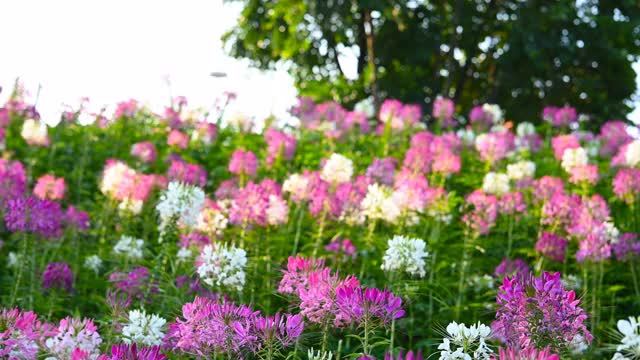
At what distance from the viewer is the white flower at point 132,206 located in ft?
19.5

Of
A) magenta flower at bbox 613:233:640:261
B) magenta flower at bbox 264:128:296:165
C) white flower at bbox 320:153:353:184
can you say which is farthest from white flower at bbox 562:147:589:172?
magenta flower at bbox 264:128:296:165

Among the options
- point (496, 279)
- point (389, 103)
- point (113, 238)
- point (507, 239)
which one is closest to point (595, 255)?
point (496, 279)

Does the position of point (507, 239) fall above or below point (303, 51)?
below

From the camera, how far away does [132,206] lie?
5.98m

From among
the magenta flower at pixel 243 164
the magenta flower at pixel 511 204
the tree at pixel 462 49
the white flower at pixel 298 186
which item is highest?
the tree at pixel 462 49

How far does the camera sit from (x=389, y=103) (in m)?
9.79

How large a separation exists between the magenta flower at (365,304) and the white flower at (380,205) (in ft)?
9.12

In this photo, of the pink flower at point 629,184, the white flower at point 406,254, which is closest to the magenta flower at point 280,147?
the pink flower at point 629,184

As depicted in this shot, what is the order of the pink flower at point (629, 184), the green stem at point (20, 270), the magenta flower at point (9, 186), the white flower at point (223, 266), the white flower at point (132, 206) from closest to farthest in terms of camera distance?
the white flower at point (223, 266) → the green stem at point (20, 270) → the magenta flower at point (9, 186) → the white flower at point (132, 206) → the pink flower at point (629, 184)

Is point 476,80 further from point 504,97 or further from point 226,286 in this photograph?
point 226,286

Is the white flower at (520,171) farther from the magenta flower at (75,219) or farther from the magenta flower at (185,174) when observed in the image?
the magenta flower at (75,219)

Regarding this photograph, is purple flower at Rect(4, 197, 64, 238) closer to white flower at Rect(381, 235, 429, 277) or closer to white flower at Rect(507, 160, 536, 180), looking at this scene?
white flower at Rect(381, 235, 429, 277)

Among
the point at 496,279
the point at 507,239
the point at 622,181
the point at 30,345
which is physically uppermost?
the point at 622,181

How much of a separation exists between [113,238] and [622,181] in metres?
4.00
